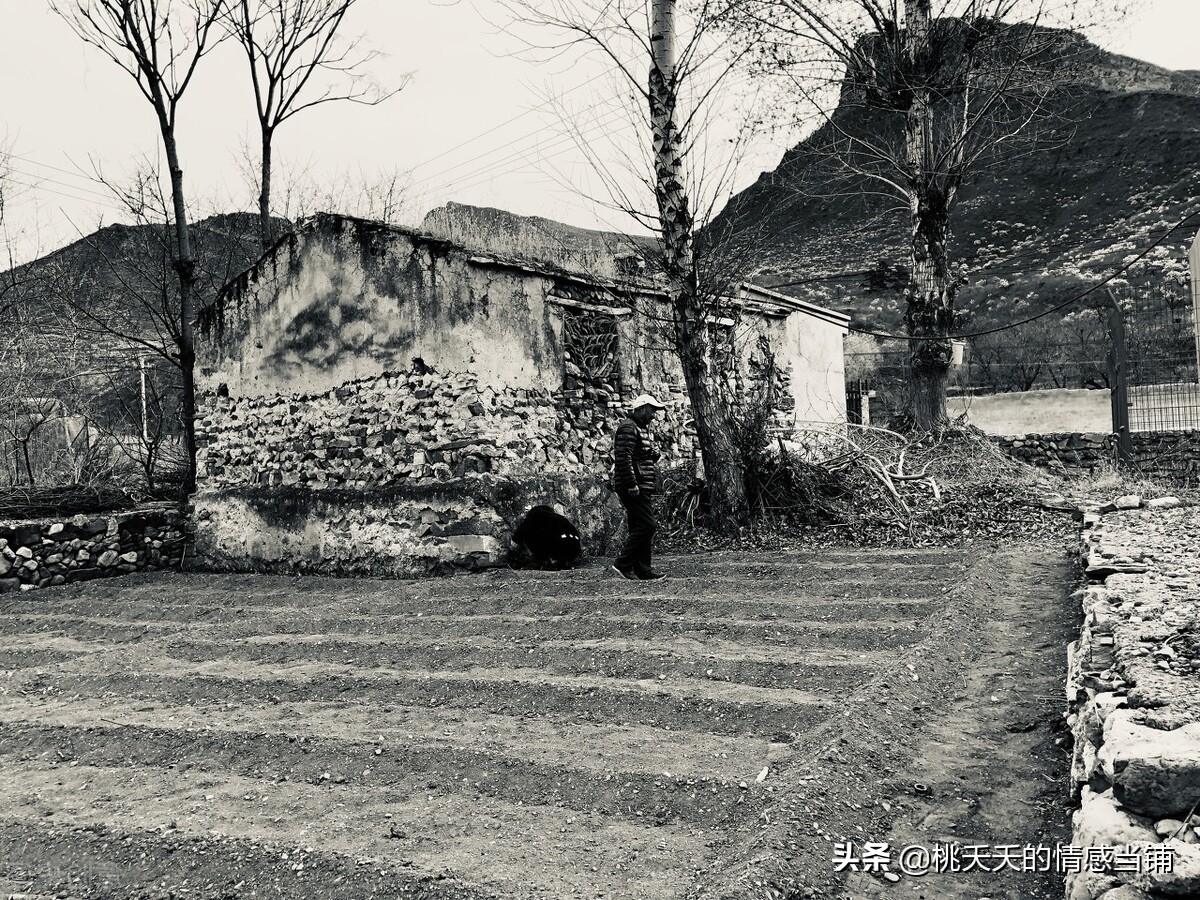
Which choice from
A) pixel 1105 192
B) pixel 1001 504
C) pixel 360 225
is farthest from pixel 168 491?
pixel 1105 192

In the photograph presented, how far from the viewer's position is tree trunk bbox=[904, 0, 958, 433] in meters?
12.8

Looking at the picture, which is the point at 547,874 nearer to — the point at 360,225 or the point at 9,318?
the point at 360,225

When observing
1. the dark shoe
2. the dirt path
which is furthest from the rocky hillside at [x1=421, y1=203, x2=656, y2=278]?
the dirt path

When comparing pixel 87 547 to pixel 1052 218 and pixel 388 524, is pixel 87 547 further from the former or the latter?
Answer: pixel 1052 218

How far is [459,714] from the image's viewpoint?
189 inches

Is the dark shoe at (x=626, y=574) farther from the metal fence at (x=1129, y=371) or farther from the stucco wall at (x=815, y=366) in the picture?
the stucco wall at (x=815, y=366)

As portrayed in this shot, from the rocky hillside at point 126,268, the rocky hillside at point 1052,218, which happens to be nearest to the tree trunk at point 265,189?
the rocky hillside at point 126,268

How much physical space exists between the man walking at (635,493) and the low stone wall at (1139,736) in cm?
394

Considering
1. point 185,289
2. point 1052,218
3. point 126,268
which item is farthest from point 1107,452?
point 1052,218

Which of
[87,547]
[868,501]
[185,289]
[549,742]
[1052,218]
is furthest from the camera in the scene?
[1052,218]

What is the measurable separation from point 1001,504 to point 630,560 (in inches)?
204

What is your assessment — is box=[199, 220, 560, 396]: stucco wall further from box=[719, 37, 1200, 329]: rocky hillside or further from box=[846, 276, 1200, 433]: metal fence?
box=[719, 37, 1200, 329]: rocky hillside

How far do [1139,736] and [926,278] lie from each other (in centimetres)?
1148

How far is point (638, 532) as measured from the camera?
8.11 m
